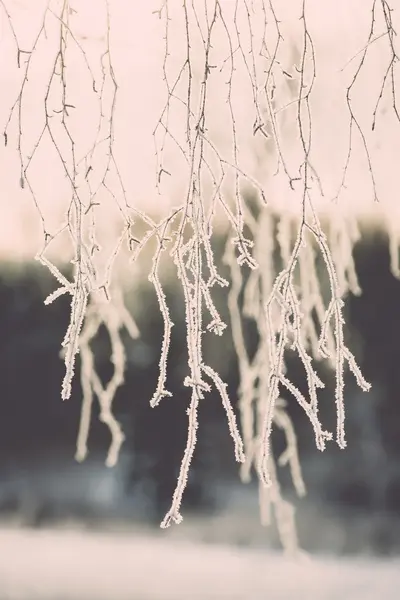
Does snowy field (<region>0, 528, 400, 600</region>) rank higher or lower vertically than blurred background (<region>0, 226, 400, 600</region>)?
lower

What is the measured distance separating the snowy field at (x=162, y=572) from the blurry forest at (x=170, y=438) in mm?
33

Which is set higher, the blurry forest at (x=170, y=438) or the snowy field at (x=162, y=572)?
the blurry forest at (x=170, y=438)

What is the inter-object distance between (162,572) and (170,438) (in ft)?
0.81

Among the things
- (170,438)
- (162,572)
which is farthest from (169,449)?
(162,572)

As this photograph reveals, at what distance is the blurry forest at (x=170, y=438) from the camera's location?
46.1 inches

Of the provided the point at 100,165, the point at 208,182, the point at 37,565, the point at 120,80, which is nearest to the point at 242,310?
the point at 208,182

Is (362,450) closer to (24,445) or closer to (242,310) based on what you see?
(242,310)

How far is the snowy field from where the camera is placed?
3.91 ft

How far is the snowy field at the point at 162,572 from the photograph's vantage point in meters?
1.19

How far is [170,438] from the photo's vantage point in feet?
3.94

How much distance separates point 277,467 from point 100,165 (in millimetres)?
607

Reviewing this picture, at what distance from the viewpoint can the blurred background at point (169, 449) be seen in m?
1.17

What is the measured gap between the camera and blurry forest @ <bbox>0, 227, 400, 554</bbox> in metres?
1.17

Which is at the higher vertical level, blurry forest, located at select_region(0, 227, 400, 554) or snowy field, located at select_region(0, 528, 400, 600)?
blurry forest, located at select_region(0, 227, 400, 554)
